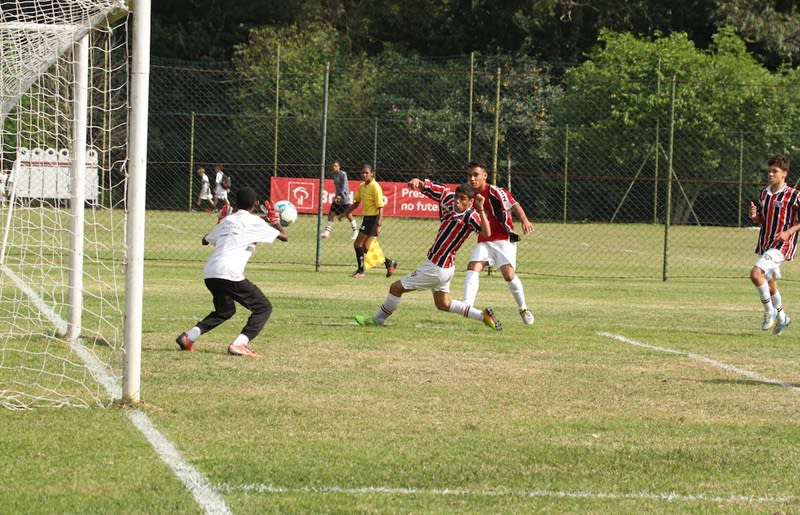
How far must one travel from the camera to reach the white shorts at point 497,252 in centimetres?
1350

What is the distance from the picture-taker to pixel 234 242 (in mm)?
9945

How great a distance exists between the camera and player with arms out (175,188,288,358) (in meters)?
9.91

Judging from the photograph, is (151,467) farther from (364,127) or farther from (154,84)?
(154,84)

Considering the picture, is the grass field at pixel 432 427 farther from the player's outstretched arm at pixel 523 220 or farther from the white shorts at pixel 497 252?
the player's outstretched arm at pixel 523 220

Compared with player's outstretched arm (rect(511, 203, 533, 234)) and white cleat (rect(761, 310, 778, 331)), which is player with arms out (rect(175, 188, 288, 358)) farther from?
white cleat (rect(761, 310, 778, 331))

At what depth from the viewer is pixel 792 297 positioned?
18.3 m

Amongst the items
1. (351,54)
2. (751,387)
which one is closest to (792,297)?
(751,387)

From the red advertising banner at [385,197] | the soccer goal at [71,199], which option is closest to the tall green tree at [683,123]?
the red advertising banner at [385,197]

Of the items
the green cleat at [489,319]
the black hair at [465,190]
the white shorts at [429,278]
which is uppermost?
the black hair at [465,190]

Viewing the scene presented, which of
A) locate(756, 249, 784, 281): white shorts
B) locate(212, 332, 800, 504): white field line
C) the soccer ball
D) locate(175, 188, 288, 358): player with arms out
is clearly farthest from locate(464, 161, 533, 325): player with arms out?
locate(212, 332, 800, 504): white field line

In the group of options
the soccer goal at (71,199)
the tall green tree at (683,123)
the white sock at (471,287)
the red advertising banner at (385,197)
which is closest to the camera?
the soccer goal at (71,199)

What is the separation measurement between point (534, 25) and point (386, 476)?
48.5 m

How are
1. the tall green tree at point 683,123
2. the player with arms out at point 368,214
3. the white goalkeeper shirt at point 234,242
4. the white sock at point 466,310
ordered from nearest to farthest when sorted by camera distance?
the white goalkeeper shirt at point 234,242
the white sock at point 466,310
the player with arms out at point 368,214
the tall green tree at point 683,123

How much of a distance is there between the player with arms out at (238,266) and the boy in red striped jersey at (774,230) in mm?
5534
